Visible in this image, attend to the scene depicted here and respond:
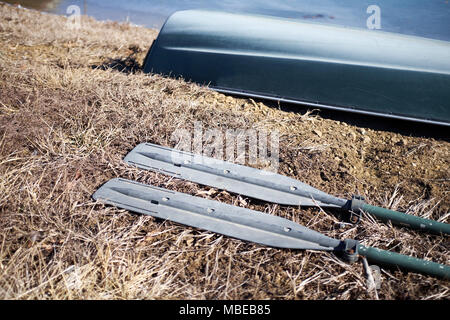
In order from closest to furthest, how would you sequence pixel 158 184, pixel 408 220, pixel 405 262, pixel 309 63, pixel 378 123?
pixel 405 262
pixel 408 220
pixel 158 184
pixel 309 63
pixel 378 123

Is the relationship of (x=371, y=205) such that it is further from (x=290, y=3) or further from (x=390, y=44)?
(x=290, y=3)

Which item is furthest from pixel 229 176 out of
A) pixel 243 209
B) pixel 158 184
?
pixel 158 184

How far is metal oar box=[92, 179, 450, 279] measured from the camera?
1.63 meters

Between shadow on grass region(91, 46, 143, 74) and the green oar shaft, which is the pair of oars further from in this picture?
shadow on grass region(91, 46, 143, 74)

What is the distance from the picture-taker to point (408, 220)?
1.82m

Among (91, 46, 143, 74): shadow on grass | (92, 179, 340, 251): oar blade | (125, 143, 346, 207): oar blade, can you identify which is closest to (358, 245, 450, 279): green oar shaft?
(92, 179, 340, 251): oar blade

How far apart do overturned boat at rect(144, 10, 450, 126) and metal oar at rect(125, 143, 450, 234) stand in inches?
37.1

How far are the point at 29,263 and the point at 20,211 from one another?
387mm

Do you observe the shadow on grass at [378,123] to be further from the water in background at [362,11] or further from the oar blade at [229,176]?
the oar blade at [229,176]

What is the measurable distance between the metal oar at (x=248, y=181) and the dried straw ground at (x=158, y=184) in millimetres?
62

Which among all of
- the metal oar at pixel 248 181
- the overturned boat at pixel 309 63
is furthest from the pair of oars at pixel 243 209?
the overturned boat at pixel 309 63

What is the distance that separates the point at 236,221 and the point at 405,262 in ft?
2.82

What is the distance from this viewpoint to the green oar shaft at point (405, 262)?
158 centimetres

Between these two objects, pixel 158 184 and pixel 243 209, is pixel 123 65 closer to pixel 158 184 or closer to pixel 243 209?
pixel 158 184
